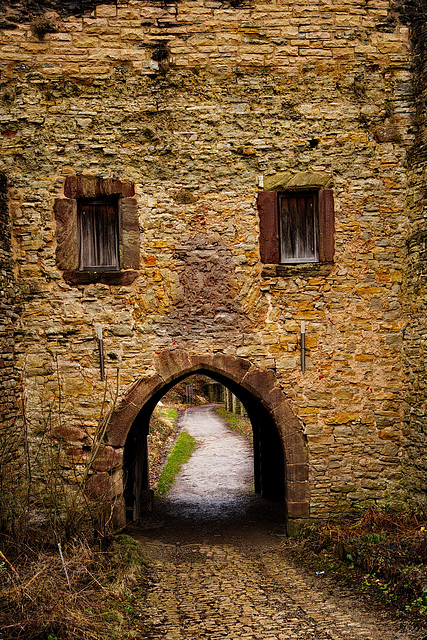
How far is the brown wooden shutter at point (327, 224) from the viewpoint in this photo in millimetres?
6898

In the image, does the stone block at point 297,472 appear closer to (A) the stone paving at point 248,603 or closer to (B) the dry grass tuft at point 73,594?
(A) the stone paving at point 248,603

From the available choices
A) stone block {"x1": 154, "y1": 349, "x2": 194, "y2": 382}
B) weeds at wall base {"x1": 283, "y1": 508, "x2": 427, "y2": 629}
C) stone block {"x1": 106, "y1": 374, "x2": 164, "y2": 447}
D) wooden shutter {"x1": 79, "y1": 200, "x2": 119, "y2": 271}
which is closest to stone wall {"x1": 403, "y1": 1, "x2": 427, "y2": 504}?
weeds at wall base {"x1": 283, "y1": 508, "x2": 427, "y2": 629}

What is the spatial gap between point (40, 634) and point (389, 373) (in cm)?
495

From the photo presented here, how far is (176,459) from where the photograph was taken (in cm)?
1431

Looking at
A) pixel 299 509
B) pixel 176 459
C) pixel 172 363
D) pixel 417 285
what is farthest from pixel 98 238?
pixel 176 459

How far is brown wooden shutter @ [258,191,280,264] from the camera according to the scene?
689cm

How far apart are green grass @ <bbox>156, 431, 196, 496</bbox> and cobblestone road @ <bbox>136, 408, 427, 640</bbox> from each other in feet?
10.6

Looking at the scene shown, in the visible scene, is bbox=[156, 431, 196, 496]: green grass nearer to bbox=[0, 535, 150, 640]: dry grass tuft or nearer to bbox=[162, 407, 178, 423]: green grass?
bbox=[162, 407, 178, 423]: green grass

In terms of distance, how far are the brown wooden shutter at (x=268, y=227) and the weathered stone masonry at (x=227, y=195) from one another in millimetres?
106

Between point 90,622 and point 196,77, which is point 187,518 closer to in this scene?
point 90,622

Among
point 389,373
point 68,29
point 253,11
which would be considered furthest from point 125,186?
point 389,373

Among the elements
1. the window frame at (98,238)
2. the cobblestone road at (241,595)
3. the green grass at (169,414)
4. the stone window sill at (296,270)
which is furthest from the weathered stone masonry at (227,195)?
the green grass at (169,414)

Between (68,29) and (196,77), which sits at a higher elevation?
(68,29)

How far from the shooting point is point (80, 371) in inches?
268
